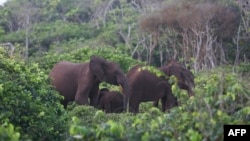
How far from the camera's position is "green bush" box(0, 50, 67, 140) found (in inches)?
327

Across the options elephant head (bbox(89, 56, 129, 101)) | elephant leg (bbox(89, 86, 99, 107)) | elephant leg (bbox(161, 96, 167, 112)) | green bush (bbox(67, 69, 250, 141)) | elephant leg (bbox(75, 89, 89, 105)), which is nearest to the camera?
green bush (bbox(67, 69, 250, 141))

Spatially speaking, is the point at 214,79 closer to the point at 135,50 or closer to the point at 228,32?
the point at 228,32

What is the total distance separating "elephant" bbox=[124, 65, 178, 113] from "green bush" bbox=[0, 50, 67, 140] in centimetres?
349

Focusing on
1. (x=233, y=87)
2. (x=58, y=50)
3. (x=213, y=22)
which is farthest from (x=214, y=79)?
(x=58, y=50)

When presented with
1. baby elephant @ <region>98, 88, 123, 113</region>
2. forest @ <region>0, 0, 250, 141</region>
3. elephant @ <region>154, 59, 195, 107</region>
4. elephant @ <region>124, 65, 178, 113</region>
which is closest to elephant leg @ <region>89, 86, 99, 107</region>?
baby elephant @ <region>98, 88, 123, 113</region>

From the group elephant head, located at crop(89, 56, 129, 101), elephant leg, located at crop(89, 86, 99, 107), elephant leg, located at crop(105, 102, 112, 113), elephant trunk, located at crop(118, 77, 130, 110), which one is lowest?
elephant leg, located at crop(105, 102, 112, 113)

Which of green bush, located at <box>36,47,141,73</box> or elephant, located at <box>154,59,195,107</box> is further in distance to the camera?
green bush, located at <box>36,47,141,73</box>

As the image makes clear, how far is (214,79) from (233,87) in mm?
885

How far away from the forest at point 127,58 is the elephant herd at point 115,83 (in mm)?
422

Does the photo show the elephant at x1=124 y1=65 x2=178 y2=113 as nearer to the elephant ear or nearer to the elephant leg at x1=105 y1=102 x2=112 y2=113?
the elephant leg at x1=105 y1=102 x2=112 y2=113

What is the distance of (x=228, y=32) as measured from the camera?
25.9 metres

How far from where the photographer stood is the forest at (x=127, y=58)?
601cm

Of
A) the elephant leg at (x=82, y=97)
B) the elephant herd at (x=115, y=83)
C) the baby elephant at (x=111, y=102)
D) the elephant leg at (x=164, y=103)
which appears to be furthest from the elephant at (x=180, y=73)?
the elephant leg at (x=82, y=97)

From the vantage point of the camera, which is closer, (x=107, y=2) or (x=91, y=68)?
(x=91, y=68)
